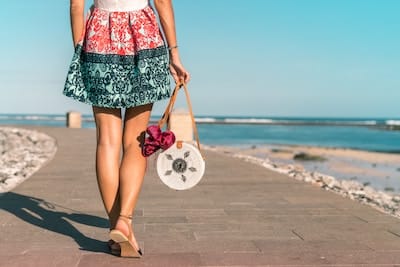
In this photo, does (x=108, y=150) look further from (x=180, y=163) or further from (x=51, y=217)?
(x=51, y=217)

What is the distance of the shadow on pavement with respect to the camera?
4.01 metres

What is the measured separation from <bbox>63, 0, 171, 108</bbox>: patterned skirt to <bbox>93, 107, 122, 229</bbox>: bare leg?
0.10 metres

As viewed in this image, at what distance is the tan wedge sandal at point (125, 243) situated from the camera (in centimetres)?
334

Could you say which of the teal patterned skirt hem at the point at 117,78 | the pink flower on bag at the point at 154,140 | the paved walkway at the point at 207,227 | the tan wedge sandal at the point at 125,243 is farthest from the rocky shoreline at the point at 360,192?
the teal patterned skirt hem at the point at 117,78

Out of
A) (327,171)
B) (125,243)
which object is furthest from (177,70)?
(327,171)

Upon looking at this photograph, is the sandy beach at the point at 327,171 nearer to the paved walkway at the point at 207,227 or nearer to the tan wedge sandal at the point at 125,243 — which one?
the paved walkway at the point at 207,227

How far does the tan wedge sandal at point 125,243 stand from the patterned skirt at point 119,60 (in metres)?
0.70

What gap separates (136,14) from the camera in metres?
3.47

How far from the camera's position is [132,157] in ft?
11.7

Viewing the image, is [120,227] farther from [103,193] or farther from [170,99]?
[170,99]

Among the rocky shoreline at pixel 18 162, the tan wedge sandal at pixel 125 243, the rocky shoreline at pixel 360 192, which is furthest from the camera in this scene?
the rocky shoreline at pixel 18 162

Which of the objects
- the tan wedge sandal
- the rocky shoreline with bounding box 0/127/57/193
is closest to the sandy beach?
the rocky shoreline with bounding box 0/127/57/193

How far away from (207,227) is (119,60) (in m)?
1.73

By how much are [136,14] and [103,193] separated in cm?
112
